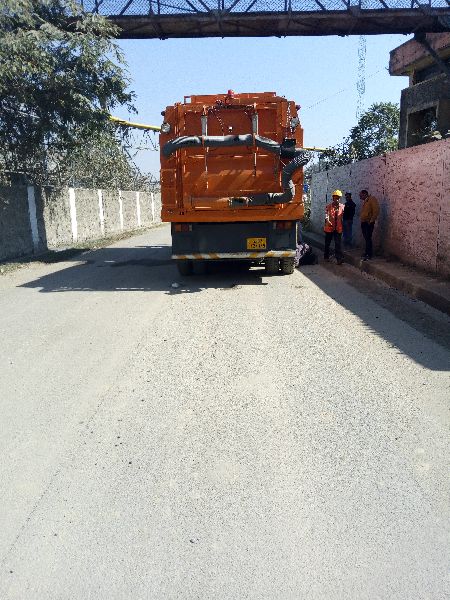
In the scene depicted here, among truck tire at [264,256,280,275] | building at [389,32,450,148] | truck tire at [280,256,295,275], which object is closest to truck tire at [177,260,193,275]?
truck tire at [264,256,280,275]

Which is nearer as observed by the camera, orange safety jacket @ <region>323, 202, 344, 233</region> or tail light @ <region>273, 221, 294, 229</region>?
tail light @ <region>273, 221, 294, 229</region>

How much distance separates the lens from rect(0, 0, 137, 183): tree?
11812mm

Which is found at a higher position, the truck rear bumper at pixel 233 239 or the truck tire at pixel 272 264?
the truck rear bumper at pixel 233 239

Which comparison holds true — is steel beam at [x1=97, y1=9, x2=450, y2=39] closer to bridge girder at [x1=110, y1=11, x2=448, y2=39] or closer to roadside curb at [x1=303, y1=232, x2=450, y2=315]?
bridge girder at [x1=110, y1=11, x2=448, y2=39]

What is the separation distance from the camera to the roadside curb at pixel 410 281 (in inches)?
296

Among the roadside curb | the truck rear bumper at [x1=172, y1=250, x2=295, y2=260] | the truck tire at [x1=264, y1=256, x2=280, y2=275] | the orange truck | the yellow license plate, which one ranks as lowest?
the roadside curb

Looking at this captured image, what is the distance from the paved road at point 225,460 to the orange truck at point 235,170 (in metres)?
3.39

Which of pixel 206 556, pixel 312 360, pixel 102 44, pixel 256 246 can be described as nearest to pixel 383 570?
pixel 206 556

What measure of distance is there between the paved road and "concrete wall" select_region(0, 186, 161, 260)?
904 cm

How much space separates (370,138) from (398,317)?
19331mm

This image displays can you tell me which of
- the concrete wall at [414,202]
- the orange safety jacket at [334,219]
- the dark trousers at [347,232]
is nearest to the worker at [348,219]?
the dark trousers at [347,232]

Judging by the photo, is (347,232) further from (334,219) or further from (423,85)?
(423,85)

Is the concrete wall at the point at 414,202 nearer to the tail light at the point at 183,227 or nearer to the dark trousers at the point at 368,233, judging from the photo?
the dark trousers at the point at 368,233

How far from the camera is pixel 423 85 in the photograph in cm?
1941
